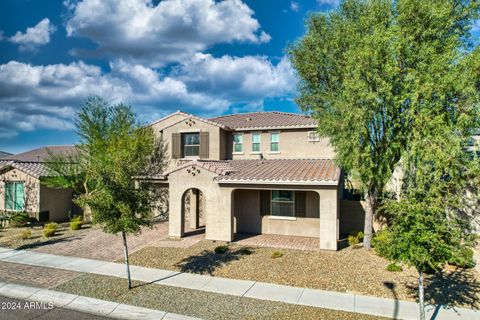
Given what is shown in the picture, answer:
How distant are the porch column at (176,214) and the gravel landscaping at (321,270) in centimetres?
217

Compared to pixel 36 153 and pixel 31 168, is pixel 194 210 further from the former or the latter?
pixel 36 153

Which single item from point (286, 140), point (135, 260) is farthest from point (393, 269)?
point (286, 140)

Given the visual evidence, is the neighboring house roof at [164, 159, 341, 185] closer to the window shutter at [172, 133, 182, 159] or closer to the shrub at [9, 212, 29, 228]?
the window shutter at [172, 133, 182, 159]

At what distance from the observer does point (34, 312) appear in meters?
8.89

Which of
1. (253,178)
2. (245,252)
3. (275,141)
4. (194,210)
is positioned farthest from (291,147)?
(245,252)

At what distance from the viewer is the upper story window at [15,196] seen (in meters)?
23.0

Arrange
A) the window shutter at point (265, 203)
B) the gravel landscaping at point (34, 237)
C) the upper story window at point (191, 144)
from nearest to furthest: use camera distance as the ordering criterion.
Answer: the gravel landscaping at point (34, 237), the window shutter at point (265, 203), the upper story window at point (191, 144)

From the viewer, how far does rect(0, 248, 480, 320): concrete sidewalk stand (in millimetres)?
8508

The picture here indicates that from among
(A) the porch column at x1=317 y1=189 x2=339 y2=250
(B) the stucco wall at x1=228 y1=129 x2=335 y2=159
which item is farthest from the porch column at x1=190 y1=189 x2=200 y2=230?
(A) the porch column at x1=317 y1=189 x2=339 y2=250

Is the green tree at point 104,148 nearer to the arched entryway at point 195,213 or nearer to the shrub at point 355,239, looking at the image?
the arched entryway at point 195,213

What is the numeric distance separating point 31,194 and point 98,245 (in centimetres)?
1075

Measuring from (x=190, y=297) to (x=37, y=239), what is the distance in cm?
1319

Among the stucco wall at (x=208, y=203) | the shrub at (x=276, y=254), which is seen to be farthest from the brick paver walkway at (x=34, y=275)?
the shrub at (x=276, y=254)

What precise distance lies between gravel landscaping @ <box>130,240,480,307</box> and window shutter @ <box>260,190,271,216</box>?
3479 millimetres
